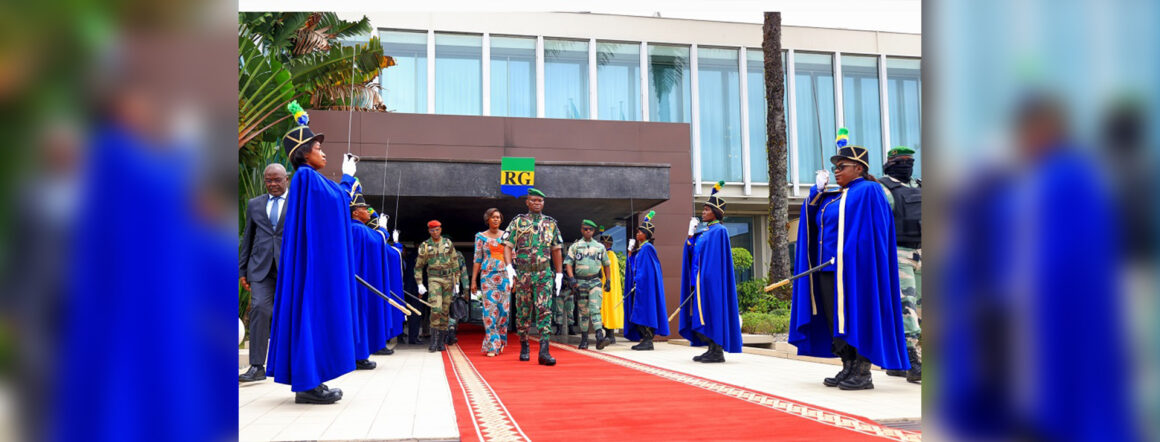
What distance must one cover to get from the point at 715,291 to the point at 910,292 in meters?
2.54

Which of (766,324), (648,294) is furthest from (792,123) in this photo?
(648,294)

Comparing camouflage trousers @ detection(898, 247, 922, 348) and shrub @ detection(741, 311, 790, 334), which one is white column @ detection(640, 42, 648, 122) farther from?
camouflage trousers @ detection(898, 247, 922, 348)

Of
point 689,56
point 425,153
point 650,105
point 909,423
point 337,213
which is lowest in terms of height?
point 909,423

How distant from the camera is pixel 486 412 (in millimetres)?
4273

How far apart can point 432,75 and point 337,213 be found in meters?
16.2

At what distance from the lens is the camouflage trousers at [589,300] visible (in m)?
11.9

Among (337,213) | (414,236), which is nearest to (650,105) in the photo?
(414,236)

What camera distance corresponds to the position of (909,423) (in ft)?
12.4

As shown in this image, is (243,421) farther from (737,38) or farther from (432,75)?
(737,38)

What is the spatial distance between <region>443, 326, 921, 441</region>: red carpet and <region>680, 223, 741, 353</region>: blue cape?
4.97 ft

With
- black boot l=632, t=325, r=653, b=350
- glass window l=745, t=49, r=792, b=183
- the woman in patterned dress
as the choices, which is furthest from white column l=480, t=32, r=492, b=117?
the woman in patterned dress

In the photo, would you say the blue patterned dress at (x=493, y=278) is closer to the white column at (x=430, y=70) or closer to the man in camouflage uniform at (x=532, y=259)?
the man in camouflage uniform at (x=532, y=259)

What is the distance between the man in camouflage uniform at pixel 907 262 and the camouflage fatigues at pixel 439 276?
20.8 feet

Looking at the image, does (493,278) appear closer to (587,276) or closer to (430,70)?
(587,276)
